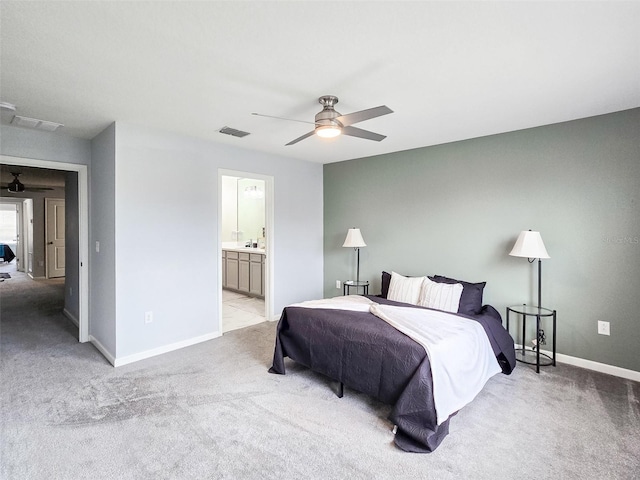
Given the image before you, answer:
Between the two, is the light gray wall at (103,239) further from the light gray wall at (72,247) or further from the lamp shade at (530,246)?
the lamp shade at (530,246)

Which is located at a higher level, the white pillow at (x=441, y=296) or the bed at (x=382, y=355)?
the white pillow at (x=441, y=296)

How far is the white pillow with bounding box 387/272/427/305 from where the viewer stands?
3738mm

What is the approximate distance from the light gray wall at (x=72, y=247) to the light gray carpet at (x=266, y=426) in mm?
1276

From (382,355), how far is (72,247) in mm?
4620

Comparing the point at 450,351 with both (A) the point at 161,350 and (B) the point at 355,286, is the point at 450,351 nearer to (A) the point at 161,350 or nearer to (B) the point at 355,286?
(B) the point at 355,286

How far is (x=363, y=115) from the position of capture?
225 cm

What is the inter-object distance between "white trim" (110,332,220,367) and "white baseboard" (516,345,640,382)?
3.72m

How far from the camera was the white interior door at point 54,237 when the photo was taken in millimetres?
8586

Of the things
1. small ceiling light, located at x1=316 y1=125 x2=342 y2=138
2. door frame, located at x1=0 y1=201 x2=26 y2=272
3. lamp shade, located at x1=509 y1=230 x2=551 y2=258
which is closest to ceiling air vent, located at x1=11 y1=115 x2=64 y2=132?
small ceiling light, located at x1=316 y1=125 x2=342 y2=138

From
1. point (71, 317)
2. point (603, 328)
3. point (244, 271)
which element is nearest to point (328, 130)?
point (603, 328)

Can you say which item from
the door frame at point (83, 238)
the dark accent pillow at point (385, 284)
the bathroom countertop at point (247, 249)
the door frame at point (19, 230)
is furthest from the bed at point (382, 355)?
the door frame at point (19, 230)

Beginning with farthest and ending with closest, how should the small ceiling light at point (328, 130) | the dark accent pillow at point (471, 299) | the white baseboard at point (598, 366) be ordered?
the dark accent pillow at point (471, 299), the white baseboard at point (598, 366), the small ceiling light at point (328, 130)

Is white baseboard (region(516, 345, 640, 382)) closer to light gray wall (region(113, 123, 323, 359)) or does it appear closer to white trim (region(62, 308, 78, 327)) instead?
light gray wall (region(113, 123, 323, 359))

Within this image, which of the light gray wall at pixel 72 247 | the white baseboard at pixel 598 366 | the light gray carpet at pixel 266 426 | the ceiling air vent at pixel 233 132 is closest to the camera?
the light gray carpet at pixel 266 426
